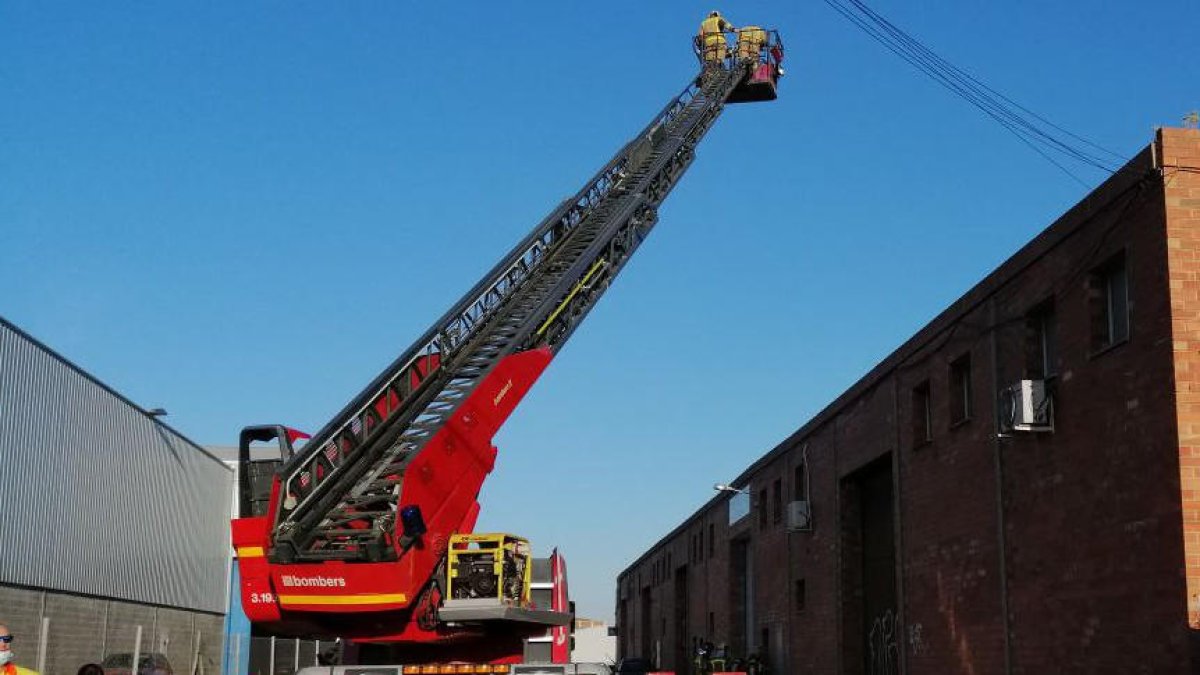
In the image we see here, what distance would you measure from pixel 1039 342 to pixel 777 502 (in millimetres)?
18040

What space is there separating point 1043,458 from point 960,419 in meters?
4.03

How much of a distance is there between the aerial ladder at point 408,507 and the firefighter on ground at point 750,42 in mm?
14603

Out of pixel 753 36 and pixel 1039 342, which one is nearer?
pixel 1039 342

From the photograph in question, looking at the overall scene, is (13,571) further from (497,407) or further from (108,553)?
(497,407)

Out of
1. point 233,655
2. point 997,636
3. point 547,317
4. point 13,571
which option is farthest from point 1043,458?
point 233,655

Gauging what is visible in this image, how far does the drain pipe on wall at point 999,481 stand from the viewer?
64.3 feet

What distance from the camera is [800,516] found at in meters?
32.1

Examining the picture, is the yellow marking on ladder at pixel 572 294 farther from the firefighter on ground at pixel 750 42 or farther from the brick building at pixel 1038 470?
the firefighter on ground at pixel 750 42

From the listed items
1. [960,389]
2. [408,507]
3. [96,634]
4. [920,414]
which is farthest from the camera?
[920,414]

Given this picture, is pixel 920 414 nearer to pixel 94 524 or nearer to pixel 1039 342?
pixel 1039 342

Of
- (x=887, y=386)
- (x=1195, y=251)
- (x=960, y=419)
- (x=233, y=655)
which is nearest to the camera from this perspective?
(x=1195, y=251)

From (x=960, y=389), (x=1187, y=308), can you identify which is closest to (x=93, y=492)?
(x=960, y=389)

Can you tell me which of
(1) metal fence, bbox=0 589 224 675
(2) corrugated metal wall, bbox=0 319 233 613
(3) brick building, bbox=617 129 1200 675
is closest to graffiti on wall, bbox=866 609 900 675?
(3) brick building, bbox=617 129 1200 675

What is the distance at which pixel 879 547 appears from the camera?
2800 centimetres
